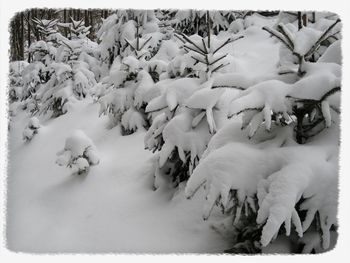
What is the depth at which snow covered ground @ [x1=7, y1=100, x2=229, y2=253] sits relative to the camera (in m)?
1.59

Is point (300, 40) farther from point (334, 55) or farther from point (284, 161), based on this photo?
point (284, 161)

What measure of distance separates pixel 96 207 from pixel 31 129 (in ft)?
2.32

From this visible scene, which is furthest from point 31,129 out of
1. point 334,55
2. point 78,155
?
point 334,55

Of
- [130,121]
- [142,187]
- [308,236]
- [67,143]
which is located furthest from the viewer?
[130,121]

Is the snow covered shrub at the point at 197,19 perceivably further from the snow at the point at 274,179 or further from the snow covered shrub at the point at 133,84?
the snow at the point at 274,179

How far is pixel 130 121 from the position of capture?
8.29 ft

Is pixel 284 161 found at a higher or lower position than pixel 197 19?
lower

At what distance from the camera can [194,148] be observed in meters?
1.75

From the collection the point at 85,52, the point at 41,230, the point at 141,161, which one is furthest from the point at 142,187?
the point at 85,52

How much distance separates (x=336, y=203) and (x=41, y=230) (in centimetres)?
129

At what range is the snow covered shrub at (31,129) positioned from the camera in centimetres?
201

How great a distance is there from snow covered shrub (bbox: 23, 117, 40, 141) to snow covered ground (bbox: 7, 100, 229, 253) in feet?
0.12

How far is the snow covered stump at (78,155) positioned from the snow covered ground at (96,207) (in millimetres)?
48

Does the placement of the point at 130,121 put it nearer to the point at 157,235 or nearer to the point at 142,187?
the point at 142,187
